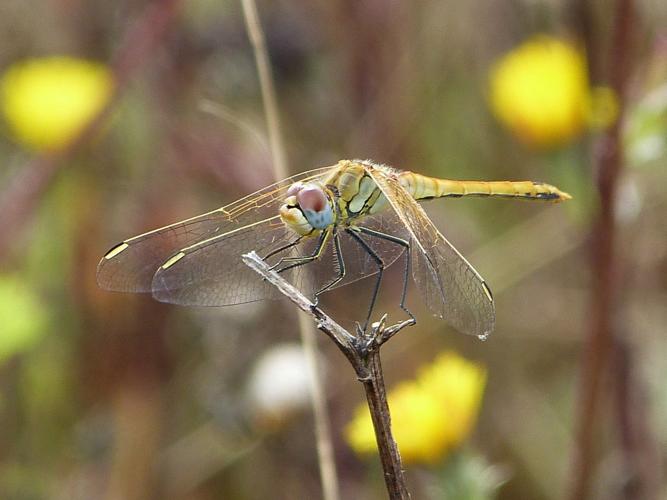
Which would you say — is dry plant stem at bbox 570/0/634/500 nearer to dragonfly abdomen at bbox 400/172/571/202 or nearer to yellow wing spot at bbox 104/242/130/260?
dragonfly abdomen at bbox 400/172/571/202

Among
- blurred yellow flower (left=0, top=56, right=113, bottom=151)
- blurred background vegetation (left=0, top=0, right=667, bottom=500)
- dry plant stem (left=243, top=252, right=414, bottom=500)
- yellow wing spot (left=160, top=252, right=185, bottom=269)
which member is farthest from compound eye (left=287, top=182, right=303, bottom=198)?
blurred yellow flower (left=0, top=56, right=113, bottom=151)

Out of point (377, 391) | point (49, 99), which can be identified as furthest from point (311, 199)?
point (49, 99)

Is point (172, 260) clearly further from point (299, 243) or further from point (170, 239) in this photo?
point (299, 243)

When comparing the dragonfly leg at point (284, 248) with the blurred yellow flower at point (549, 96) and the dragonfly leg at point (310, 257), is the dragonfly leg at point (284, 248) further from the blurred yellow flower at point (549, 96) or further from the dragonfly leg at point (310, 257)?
the blurred yellow flower at point (549, 96)

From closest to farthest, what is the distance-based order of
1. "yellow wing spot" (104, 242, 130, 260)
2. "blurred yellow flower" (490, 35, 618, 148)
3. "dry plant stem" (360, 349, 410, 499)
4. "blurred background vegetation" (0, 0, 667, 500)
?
"dry plant stem" (360, 349, 410, 499), "yellow wing spot" (104, 242, 130, 260), "blurred yellow flower" (490, 35, 618, 148), "blurred background vegetation" (0, 0, 667, 500)

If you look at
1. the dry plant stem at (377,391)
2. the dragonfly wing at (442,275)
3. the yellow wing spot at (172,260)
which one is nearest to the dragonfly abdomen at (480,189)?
the dragonfly wing at (442,275)

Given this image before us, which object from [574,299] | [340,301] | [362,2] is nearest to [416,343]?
[340,301]

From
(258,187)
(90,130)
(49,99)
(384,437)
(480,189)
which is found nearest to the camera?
(384,437)

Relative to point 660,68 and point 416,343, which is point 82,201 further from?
point 660,68
